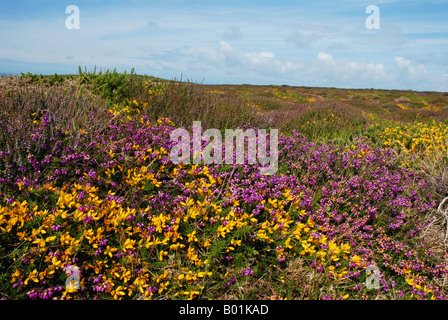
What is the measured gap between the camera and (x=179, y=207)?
2930 millimetres

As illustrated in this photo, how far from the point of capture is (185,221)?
9.23 feet

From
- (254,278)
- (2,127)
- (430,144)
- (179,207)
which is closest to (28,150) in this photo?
(2,127)

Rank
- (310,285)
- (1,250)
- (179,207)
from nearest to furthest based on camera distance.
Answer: (1,250)
(310,285)
(179,207)

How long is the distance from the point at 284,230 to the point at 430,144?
4.98 m

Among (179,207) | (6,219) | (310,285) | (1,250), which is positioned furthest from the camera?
(179,207)

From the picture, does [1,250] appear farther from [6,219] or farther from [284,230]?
[284,230]

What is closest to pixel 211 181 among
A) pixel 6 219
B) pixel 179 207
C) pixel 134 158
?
pixel 179 207

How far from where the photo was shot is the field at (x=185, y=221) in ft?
7.94

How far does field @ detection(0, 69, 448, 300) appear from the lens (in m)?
2.42

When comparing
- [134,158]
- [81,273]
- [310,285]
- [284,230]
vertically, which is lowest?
[310,285]
